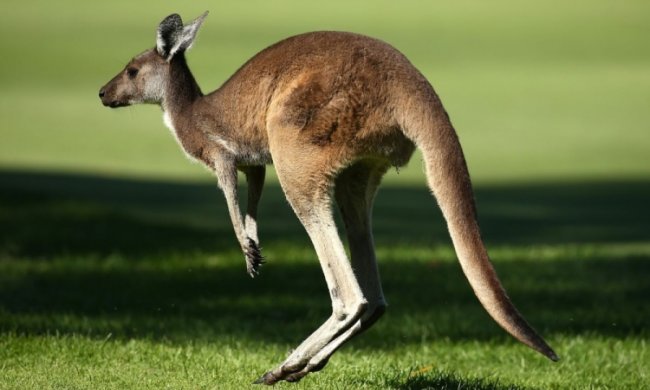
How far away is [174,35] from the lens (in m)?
6.41

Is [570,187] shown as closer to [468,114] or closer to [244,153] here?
[468,114]

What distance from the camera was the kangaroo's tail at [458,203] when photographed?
4.99 m

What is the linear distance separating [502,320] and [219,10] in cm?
3870

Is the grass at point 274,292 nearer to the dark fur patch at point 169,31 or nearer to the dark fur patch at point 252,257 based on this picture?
the dark fur patch at point 252,257

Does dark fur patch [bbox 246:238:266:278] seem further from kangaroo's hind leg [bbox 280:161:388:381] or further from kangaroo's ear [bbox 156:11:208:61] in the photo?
kangaroo's ear [bbox 156:11:208:61]

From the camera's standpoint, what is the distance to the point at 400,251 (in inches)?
454

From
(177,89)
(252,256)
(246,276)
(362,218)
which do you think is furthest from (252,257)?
(246,276)

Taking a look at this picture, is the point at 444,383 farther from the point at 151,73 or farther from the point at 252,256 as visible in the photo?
the point at 151,73

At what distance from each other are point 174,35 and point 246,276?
444cm

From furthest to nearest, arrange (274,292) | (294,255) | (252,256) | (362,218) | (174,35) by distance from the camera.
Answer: (294,255)
(274,292)
(174,35)
(362,218)
(252,256)

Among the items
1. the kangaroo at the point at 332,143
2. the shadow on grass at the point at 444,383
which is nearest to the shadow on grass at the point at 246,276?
the shadow on grass at the point at 444,383

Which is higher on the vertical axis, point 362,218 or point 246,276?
point 362,218

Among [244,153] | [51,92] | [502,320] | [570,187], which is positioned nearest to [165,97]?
[244,153]

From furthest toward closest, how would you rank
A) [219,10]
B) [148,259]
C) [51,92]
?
[219,10], [51,92], [148,259]
